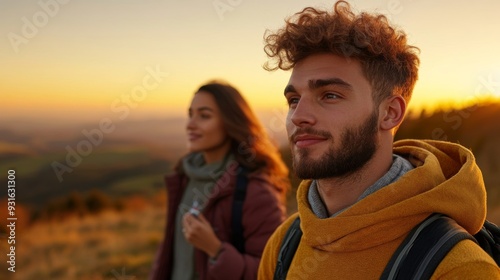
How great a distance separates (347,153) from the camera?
207 cm

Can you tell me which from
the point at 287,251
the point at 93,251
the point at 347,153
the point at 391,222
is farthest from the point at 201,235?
the point at 93,251

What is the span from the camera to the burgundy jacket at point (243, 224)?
3574 mm

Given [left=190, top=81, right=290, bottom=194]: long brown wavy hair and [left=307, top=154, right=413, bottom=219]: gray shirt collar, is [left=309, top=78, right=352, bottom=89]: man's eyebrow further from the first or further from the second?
[left=190, top=81, right=290, bottom=194]: long brown wavy hair

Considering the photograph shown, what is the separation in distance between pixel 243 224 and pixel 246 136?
2.60 feet

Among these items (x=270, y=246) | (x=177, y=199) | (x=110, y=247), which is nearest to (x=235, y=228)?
(x=177, y=199)

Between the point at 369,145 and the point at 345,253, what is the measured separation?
1.32ft

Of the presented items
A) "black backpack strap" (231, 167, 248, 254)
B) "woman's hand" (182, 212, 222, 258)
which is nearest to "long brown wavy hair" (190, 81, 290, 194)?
"black backpack strap" (231, 167, 248, 254)

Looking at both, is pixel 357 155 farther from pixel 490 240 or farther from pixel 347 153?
pixel 490 240

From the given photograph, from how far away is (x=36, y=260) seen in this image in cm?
1101

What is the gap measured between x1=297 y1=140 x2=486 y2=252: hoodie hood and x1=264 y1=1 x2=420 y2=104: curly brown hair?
1.13ft

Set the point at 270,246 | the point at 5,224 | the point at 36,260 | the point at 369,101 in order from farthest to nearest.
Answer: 1. the point at 36,260
2. the point at 5,224
3. the point at 270,246
4. the point at 369,101

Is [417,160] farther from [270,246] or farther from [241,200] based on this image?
[241,200]

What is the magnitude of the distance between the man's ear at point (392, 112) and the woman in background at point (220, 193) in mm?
1606

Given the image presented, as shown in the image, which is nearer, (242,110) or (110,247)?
(242,110)
